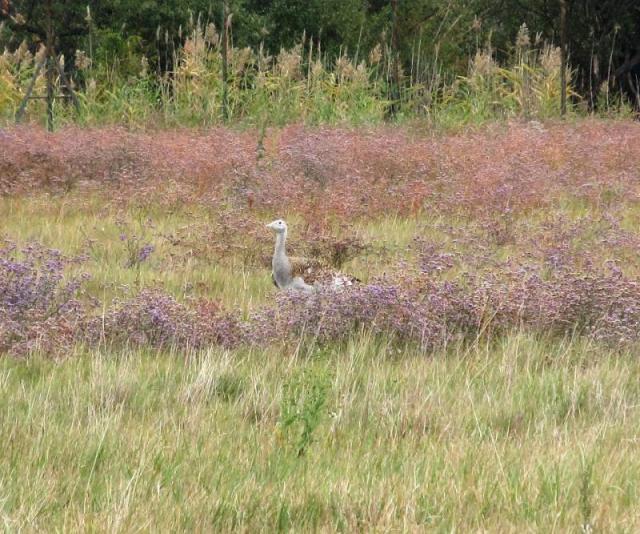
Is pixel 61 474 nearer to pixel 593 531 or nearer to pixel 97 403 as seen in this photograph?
pixel 97 403

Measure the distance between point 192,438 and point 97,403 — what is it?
29.9 inches

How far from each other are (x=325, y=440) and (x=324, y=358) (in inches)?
55.2

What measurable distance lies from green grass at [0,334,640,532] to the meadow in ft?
0.04

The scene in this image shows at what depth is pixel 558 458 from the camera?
404cm

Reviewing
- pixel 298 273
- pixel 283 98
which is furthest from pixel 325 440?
pixel 283 98

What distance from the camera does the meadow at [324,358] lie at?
3660mm

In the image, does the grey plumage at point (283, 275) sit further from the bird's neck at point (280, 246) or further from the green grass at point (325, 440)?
the green grass at point (325, 440)

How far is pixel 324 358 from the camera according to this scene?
5695 mm

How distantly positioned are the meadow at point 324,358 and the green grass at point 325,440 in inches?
0.5

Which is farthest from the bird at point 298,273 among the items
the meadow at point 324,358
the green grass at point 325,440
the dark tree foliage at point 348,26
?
the dark tree foliage at point 348,26

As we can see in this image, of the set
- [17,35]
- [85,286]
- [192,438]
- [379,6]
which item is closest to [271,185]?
Answer: [85,286]

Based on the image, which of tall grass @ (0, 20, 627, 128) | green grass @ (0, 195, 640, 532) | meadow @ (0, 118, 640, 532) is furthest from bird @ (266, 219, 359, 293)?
tall grass @ (0, 20, 627, 128)

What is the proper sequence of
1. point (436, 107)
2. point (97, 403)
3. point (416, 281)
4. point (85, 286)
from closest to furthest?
1. point (97, 403)
2. point (416, 281)
3. point (85, 286)
4. point (436, 107)

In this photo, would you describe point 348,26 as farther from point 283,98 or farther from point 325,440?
point 325,440
